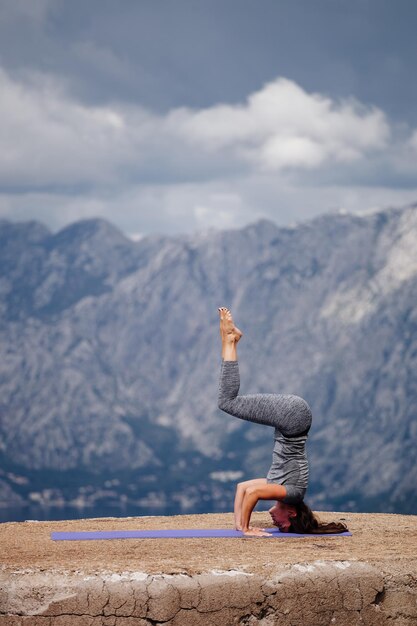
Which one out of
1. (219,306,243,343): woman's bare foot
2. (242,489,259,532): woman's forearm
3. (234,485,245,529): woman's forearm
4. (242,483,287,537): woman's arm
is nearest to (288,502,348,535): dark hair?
(242,483,287,537): woman's arm

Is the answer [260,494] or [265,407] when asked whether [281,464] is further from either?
[265,407]

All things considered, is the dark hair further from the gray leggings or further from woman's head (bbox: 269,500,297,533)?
the gray leggings

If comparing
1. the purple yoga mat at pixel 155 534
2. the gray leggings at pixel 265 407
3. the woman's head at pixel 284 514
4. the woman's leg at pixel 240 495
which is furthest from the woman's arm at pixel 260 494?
the gray leggings at pixel 265 407

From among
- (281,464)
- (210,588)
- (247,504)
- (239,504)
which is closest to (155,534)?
(239,504)

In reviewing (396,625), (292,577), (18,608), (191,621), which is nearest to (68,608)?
(18,608)

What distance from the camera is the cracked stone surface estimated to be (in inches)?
642

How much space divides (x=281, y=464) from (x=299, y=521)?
137 centimetres

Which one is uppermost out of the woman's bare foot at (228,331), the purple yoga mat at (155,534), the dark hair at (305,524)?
the woman's bare foot at (228,331)

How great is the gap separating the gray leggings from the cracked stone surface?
3.77 metres

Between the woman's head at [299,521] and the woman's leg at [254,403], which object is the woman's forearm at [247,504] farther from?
the woman's leg at [254,403]

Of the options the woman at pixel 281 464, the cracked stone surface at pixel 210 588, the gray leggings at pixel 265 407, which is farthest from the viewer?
the gray leggings at pixel 265 407

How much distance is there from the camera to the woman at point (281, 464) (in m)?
21.6

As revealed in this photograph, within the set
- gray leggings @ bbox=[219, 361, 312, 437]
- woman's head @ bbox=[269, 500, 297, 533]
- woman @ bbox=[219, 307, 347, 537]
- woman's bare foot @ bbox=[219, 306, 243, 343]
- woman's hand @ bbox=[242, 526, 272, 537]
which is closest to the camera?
woman's hand @ bbox=[242, 526, 272, 537]

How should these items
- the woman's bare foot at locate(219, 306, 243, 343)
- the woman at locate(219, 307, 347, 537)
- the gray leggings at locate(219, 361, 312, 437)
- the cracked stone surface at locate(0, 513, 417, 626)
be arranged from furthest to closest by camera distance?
the woman's bare foot at locate(219, 306, 243, 343), the gray leggings at locate(219, 361, 312, 437), the woman at locate(219, 307, 347, 537), the cracked stone surface at locate(0, 513, 417, 626)
